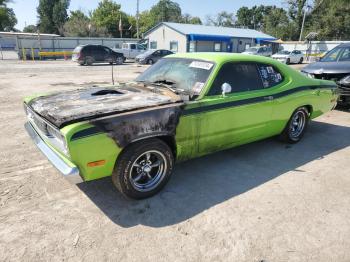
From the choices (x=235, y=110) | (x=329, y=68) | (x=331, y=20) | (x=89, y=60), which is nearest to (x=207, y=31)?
(x=89, y=60)

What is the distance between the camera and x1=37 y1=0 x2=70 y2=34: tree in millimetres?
68938

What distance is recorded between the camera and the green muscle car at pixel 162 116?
9.73 feet

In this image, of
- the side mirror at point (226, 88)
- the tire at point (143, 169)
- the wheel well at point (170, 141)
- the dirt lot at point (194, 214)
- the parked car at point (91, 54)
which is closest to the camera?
the dirt lot at point (194, 214)

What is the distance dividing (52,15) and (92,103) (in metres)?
77.2

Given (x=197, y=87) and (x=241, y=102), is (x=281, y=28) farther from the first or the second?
(x=197, y=87)

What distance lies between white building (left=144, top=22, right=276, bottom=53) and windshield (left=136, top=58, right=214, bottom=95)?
33180mm

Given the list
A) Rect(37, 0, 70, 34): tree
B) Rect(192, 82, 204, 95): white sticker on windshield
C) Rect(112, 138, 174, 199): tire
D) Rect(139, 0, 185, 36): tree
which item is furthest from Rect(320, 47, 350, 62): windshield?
Rect(139, 0, 185, 36): tree

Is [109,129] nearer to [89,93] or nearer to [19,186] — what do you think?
[89,93]

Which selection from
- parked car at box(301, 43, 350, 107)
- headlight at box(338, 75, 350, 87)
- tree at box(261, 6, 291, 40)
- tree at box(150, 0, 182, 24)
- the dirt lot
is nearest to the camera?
the dirt lot

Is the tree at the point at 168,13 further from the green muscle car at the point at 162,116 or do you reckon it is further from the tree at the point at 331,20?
the green muscle car at the point at 162,116

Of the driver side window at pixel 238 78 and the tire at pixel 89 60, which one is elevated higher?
the driver side window at pixel 238 78

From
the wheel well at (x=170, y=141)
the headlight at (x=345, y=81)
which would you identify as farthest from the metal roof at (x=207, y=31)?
the wheel well at (x=170, y=141)

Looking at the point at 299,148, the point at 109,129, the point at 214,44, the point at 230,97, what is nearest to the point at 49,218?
the point at 109,129

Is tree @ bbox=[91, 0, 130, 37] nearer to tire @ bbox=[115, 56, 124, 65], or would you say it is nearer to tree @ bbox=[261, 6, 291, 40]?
tree @ bbox=[261, 6, 291, 40]
